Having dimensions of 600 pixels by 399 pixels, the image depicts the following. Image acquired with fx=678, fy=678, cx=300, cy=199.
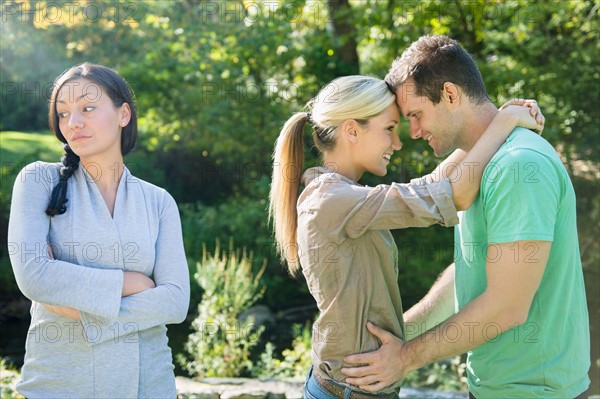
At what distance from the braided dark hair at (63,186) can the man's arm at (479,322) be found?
0.98m

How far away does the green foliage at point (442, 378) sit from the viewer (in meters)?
4.63

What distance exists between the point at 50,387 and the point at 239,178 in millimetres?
7000

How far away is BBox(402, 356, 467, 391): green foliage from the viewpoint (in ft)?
15.2

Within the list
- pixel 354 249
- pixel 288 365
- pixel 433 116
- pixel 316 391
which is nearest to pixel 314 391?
pixel 316 391

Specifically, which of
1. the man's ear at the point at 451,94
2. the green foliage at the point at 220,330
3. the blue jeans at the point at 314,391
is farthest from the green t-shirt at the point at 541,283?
the green foliage at the point at 220,330

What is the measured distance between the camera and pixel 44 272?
1.98m

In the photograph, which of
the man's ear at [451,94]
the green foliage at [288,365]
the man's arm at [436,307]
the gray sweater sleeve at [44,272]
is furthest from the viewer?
the green foliage at [288,365]

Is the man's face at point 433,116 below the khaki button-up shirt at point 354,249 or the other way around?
the other way around

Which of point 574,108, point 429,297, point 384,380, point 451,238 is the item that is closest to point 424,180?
point 429,297

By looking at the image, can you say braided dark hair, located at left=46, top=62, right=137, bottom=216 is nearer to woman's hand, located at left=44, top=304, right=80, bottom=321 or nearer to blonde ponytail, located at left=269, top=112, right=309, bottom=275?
woman's hand, located at left=44, top=304, right=80, bottom=321

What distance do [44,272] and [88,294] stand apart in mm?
144

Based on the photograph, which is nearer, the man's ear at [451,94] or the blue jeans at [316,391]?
the blue jeans at [316,391]

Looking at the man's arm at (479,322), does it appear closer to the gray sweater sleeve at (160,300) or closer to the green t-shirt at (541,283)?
the green t-shirt at (541,283)

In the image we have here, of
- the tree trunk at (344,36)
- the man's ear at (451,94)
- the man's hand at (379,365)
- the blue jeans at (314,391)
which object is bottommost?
the blue jeans at (314,391)
